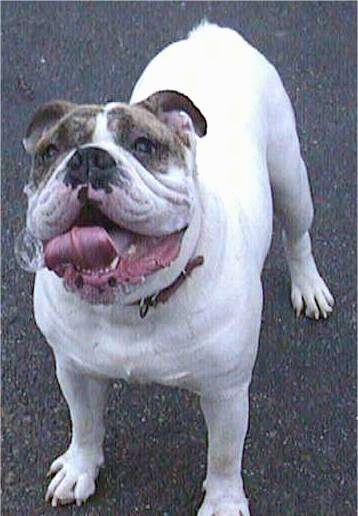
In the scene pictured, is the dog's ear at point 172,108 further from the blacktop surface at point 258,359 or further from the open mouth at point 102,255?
the blacktop surface at point 258,359

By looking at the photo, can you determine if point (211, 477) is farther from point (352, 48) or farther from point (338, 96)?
point (352, 48)

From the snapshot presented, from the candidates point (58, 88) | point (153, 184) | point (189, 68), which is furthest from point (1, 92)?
point (153, 184)

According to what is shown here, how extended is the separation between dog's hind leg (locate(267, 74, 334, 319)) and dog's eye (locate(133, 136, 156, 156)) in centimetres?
95

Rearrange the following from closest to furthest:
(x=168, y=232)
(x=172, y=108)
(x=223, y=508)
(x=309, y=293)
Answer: (x=168, y=232), (x=172, y=108), (x=223, y=508), (x=309, y=293)

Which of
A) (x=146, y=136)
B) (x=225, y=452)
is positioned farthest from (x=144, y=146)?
(x=225, y=452)

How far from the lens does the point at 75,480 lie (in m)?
3.12

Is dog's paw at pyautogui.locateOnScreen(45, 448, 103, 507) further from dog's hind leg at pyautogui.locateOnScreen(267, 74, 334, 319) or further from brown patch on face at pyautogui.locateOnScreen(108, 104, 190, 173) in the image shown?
brown patch on face at pyautogui.locateOnScreen(108, 104, 190, 173)

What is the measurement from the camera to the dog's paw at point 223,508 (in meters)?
3.02

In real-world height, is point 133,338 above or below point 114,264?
below

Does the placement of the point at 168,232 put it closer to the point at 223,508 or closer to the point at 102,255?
the point at 102,255

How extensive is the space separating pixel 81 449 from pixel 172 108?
3.73ft

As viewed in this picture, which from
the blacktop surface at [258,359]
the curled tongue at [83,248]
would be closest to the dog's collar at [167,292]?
the curled tongue at [83,248]

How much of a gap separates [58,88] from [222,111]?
5.92ft

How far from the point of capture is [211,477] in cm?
297
